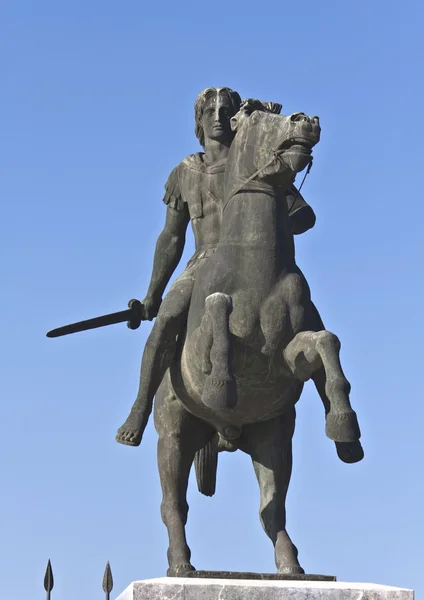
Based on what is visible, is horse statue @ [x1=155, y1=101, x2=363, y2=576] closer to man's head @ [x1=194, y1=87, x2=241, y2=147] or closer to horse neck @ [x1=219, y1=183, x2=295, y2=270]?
horse neck @ [x1=219, y1=183, x2=295, y2=270]

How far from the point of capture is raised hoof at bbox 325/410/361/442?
40.2ft

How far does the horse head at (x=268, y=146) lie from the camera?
1285cm

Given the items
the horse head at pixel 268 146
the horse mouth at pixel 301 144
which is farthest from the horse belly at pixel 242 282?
the horse mouth at pixel 301 144

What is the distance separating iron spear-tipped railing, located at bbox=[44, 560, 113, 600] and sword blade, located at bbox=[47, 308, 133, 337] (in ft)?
13.1

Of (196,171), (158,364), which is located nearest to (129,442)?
(158,364)

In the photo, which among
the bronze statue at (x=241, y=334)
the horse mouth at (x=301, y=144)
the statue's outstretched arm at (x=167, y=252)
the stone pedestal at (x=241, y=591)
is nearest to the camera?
the stone pedestal at (x=241, y=591)

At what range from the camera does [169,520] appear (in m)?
13.5

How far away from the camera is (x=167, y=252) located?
14703mm

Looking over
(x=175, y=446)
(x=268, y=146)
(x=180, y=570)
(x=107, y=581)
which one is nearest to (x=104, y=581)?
(x=107, y=581)

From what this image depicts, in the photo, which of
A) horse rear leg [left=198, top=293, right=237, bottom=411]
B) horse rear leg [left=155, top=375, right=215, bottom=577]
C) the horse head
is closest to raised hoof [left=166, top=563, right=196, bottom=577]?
horse rear leg [left=155, top=375, right=215, bottom=577]

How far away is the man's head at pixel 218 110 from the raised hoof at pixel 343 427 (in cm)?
319

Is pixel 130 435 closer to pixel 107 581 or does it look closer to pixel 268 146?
pixel 268 146

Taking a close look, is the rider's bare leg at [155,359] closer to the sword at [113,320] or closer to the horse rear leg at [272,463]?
the horse rear leg at [272,463]

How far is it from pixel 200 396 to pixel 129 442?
772 mm
